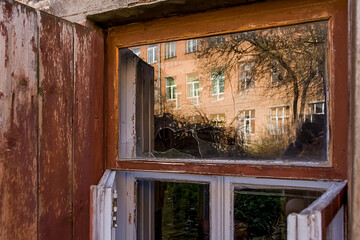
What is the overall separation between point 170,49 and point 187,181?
0.68 m

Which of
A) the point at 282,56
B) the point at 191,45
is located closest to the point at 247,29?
the point at 191,45

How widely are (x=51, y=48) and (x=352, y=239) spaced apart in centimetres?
130

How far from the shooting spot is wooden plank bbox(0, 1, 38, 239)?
105cm

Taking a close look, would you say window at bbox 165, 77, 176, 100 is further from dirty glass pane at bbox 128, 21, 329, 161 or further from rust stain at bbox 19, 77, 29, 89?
rust stain at bbox 19, 77, 29, 89

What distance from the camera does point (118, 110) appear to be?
4.76 feet

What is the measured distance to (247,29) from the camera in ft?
3.98

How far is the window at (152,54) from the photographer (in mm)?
1530

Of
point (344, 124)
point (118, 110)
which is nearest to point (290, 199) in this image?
point (344, 124)

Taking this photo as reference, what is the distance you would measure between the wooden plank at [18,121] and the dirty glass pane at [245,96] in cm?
59

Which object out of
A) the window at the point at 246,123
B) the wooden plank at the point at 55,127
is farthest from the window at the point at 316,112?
the wooden plank at the point at 55,127

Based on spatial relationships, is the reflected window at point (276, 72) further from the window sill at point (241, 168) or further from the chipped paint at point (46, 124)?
the chipped paint at point (46, 124)

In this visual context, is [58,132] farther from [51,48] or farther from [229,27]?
[229,27]

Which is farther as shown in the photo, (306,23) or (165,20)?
(165,20)

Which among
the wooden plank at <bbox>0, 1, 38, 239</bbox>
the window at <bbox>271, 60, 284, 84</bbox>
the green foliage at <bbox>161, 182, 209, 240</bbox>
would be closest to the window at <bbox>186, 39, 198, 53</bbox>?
the window at <bbox>271, 60, 284, 84</bbox>
